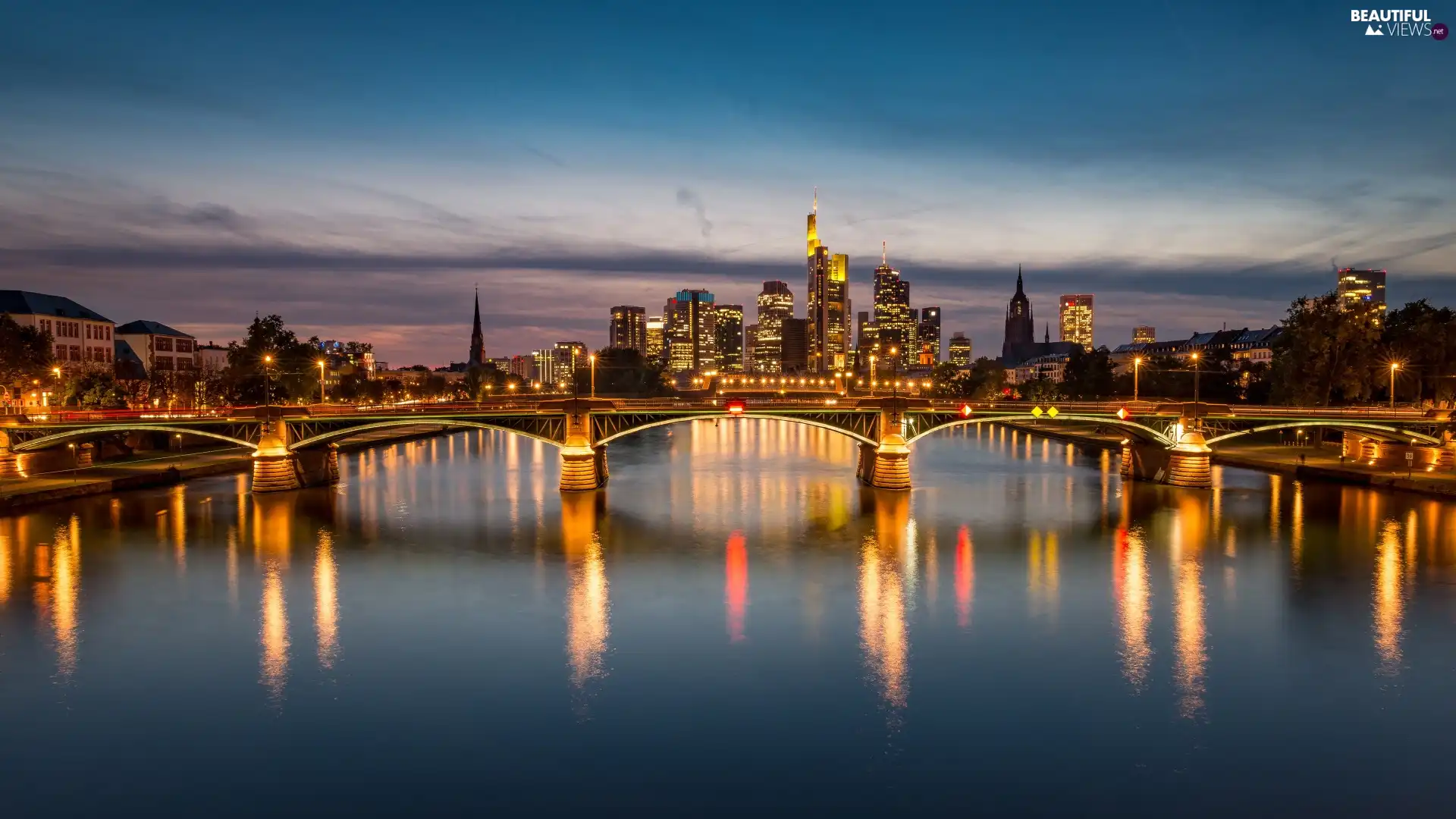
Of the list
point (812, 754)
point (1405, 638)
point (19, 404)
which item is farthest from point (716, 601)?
point (19, 404)

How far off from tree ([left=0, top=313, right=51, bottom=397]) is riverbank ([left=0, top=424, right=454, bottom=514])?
1350cm

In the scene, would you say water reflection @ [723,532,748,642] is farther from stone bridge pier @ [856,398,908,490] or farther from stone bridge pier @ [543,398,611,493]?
stone bridge pier @ [856,398,908,490]

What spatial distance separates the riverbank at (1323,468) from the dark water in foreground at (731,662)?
6.66 m

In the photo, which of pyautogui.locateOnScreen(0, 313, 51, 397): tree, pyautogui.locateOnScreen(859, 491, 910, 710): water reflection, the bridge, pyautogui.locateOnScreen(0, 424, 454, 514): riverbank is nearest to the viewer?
pyautogui.locateOnScreen(859, 491, 910, 710): water reflection

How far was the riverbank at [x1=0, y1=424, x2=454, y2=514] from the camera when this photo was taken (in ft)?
223

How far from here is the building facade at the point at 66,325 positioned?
127 m

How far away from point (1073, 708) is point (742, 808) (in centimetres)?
1168

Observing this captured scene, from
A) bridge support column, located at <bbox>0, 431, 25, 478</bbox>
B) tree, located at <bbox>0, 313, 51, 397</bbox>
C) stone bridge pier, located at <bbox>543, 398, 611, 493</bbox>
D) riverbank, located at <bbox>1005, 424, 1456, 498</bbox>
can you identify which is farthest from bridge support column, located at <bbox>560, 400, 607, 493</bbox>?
riverbank, located at <bbox>1005, 424, 1456, 498</bbox>

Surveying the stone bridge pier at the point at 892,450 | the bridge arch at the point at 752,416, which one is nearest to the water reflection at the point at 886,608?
the stone bridge pier at the point at 892,450

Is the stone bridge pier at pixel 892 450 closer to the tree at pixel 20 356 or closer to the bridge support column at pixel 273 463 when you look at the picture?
the bridge support column at pixel 273 463

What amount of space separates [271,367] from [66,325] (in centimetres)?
4642

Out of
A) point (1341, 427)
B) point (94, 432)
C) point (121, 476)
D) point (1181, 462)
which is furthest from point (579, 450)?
point (1341, 427)

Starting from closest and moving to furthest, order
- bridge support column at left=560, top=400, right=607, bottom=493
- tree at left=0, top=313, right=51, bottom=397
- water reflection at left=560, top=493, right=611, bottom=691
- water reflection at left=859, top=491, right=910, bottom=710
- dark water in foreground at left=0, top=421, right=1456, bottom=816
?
dark water in foreground at left=0, top=421, right=1456, bottom=816
water reflection at left=859, top=491, right=910, bottom=710
water reflection at left=560, top=493, right=611, bottom=691
bridge support column at left=560, top=400, right=607, bottom=493
tree at left=0, top=313, right=51, bottom=397

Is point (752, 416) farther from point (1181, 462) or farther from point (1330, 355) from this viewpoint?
point (1330, 355)
